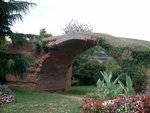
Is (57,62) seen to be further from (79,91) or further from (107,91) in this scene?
(107,91)

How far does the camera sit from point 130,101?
340 inches

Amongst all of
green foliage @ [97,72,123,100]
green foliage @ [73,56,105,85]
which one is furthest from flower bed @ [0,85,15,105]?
green foliage @ [73,56,105,85]

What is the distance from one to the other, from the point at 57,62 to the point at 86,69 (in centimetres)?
693

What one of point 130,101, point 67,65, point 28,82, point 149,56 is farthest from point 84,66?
point 130,101

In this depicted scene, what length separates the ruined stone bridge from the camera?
15.9 m

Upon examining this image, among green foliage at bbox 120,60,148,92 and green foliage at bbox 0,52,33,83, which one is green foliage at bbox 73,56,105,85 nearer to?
green foliage at bbox 0,52,33,83

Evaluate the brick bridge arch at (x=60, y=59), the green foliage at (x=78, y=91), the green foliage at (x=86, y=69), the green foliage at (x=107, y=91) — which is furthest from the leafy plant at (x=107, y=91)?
the green foliage at (x=86, y=69)

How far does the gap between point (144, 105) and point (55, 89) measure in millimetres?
10957

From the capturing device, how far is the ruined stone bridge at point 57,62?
52.0ft

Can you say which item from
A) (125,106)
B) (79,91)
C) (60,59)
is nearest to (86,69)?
(79,91)

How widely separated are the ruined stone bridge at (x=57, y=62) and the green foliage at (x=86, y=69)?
5152 millimetres

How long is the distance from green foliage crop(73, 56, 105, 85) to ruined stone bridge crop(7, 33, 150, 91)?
203 inches

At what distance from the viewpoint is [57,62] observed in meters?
18.4

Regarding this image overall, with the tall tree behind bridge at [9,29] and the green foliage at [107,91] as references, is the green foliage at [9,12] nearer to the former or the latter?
the tall tree behind bridge at [9,29]
